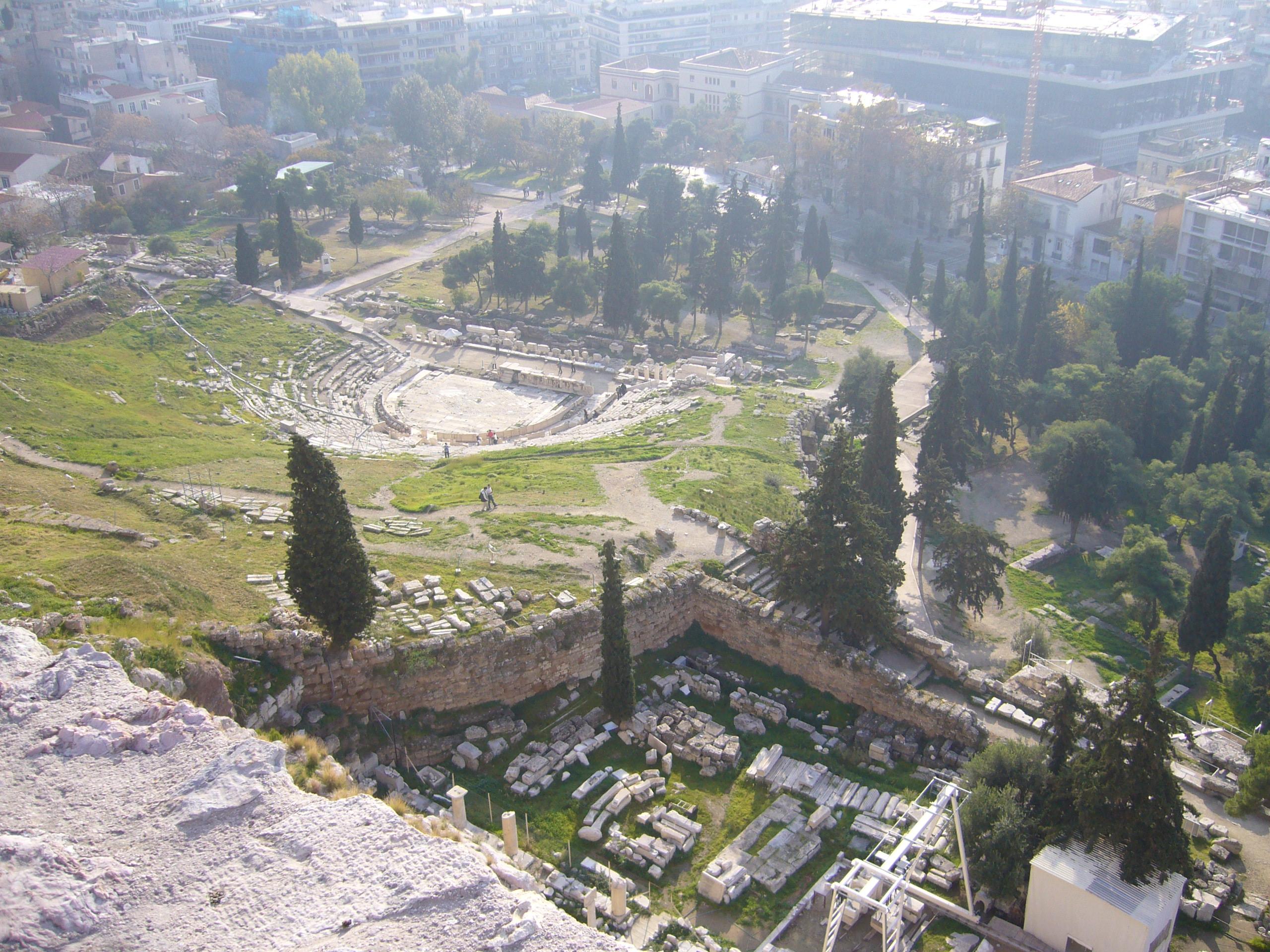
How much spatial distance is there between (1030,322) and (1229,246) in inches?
885

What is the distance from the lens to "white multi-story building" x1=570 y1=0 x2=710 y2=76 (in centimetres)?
14462

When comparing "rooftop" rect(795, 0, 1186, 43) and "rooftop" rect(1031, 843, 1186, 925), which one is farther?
"rooftop" rect(795, 0, 1186, 43)

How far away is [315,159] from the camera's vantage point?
9738cm

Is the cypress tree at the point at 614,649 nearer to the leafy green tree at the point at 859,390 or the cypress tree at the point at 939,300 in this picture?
the leafy green tree at the point at 859,390

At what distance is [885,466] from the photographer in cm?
4019

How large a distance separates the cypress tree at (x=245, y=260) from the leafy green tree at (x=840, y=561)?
46.1 meters

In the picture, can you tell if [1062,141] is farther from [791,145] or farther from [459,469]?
[459,469]

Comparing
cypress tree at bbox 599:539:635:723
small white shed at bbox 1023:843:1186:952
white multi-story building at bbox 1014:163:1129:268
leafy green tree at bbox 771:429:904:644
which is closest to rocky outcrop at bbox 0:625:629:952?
cypress tree at bbox 599:539:635:723

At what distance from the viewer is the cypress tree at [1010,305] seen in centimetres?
6506

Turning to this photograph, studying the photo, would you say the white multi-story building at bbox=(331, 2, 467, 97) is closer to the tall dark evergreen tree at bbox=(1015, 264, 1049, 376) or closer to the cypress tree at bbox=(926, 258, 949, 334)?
the cypress tree at bbox=(926, 258, 949, 334)

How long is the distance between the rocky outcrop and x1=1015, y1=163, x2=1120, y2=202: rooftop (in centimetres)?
7907

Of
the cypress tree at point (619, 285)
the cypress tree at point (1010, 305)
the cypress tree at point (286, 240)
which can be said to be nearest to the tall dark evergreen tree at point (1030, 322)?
the cypress tree at point (1010, 305)

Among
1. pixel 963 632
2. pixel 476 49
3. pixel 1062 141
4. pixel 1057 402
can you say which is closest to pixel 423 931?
pixel 963 632

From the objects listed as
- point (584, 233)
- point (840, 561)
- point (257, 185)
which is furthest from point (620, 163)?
point (840, 561)
